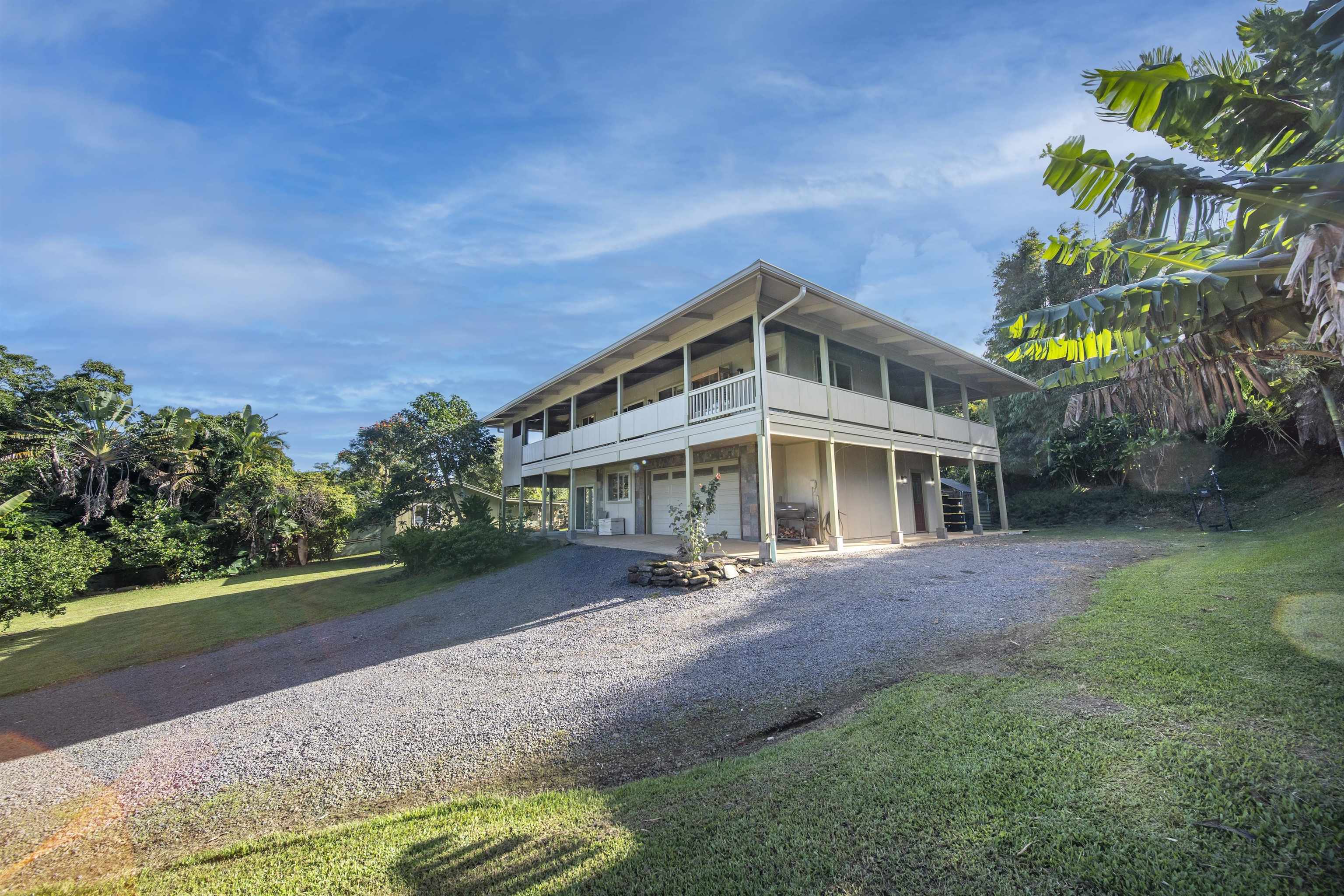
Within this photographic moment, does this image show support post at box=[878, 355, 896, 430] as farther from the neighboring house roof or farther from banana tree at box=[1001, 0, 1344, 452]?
banana tree at box=[1001, 0, 1344, 452]

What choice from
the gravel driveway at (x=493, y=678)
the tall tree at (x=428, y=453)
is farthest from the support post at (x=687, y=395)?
the tall tree at (x=428, y=453)

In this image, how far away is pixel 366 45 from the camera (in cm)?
802

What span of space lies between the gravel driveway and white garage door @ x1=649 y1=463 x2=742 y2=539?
4.39 metres

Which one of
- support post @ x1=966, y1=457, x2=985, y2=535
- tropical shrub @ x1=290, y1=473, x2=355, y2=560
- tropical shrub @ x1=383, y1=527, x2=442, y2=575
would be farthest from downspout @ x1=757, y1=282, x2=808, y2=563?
tropical shrub @ x1=290, y1=473, x2=355, y2=560

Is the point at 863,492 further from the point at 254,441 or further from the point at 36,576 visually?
the point at 254,441

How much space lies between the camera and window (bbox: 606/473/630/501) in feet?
59.8

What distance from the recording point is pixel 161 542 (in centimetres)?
1772

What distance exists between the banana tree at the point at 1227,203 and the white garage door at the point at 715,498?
29.2 ft

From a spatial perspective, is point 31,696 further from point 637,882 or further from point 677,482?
point 677,482

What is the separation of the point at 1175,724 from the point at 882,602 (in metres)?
4.10

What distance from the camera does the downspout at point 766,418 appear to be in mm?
9969

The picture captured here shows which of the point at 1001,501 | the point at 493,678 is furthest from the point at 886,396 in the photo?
the point at 493,678

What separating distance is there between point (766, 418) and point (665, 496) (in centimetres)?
715

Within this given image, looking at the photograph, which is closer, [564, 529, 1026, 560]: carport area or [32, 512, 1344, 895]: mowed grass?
[32, 512, 1344, 895]: mowed grass
